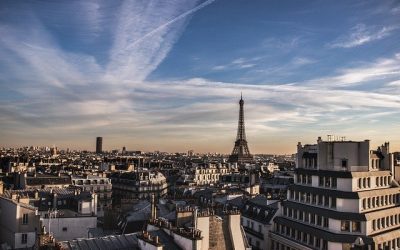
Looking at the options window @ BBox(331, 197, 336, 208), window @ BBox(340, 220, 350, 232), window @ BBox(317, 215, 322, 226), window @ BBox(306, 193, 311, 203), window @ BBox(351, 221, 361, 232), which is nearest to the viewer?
window @ BBox(351, 221, 361, 232)

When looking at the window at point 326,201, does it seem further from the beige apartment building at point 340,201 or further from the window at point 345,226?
the window at point 345,226

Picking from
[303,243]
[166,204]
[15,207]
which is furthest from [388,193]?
[15,207]

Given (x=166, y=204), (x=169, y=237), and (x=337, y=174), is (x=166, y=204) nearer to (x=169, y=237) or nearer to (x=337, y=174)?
(x=337, y=174)

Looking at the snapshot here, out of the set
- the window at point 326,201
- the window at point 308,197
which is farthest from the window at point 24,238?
the window at point 326,201

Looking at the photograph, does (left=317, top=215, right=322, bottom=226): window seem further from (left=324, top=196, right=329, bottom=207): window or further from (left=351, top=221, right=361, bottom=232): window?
(left=351, top=221, right=361, bottom=232): window

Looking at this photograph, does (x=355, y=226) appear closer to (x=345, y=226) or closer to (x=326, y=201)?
(x=345, y=226)

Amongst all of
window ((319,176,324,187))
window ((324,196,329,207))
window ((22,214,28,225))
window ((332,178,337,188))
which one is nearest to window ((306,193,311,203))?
window ((319,176,324,187))

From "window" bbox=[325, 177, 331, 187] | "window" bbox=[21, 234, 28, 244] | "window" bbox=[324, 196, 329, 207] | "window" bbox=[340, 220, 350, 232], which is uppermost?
"window" bbox=[325, 177, 331, 187]

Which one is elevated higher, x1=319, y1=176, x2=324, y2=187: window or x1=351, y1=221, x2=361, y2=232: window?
x1=319, y1=176, x2=324, y2=187: window

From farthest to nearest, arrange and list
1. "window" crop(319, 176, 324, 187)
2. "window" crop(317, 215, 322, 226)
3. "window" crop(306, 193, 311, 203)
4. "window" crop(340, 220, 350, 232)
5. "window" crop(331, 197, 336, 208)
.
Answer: "window" crop(306, 193, 311, 203) → "window" crop(319, 176, 324, 187) → "window" crop(317, 215, 322, 226) → "window" crop(331, 197, 336, 208) → "window" crop(340, 220, 350, 232)

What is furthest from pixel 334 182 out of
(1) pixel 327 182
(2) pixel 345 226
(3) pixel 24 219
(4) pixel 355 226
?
(3) pixel 24 219

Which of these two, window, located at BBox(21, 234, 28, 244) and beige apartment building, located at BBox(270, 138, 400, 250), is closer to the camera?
window, located at BBox(21, 234, 28, 244)
